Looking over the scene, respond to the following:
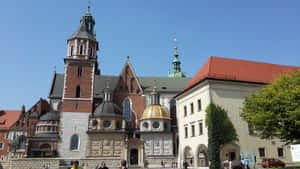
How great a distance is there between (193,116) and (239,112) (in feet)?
19.3

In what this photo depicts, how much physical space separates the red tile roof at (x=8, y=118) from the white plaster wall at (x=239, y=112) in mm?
56073

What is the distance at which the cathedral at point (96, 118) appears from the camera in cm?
4259

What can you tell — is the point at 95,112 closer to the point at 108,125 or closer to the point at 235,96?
the point at 108,125

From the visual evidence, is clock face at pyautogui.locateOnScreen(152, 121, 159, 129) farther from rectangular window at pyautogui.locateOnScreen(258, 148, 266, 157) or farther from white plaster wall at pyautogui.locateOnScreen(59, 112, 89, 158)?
rectangular window at pyautogui.locateOnScreen(258, 148, 266, 157)

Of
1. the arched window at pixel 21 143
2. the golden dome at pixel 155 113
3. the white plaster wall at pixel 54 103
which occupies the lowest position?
the arched window at pixel 21 143

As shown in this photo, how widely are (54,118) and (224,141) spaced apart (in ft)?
97.3

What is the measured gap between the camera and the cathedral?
1677 inches

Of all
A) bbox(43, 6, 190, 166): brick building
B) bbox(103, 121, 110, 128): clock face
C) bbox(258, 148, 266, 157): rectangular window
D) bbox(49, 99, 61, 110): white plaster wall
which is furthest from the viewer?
bbox(49, 99, 61, 110): white plaster wall

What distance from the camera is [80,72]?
159ft

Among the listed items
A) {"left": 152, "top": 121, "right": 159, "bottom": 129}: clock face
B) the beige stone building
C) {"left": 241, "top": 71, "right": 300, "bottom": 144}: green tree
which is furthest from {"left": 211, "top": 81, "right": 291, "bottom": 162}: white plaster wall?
{"left": 152, "top": 121, "right": 159, "bottom": 129}: clock face

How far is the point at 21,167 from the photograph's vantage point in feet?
122

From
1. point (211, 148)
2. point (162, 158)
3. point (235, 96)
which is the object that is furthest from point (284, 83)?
point (162, 158)

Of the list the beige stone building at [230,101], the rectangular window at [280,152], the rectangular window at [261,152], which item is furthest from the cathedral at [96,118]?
the rectangular window at [280,152]

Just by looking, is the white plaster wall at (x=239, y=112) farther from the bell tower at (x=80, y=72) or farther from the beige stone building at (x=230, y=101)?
the bell tower at (x=80, y=72)
